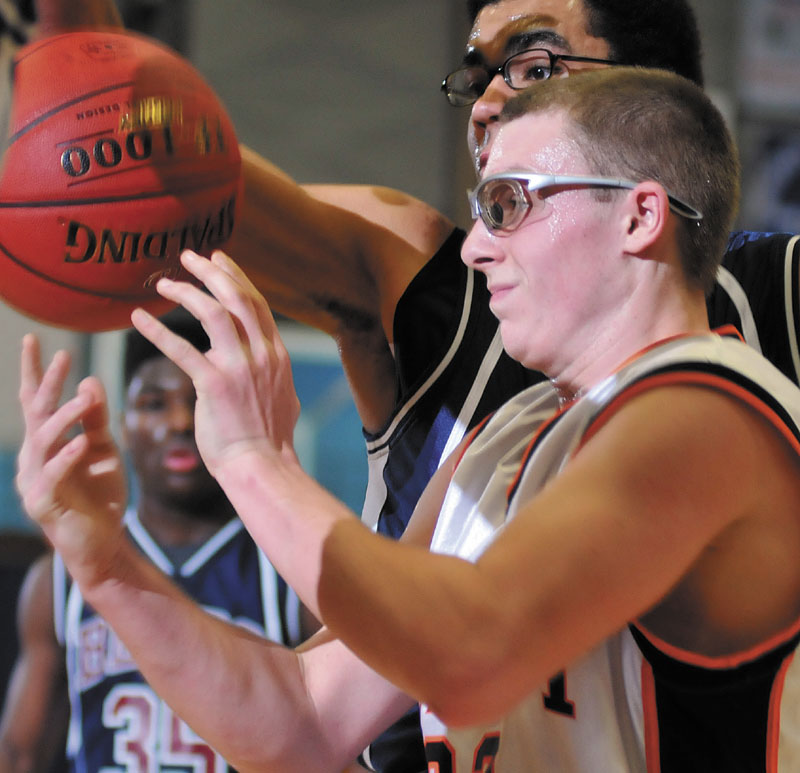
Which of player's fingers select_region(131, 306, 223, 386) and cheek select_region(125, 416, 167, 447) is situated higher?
player's fingers select_region(131, 306, 223, 386)

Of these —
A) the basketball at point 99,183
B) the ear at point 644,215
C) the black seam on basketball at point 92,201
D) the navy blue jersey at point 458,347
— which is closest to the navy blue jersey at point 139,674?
the navy blue jersey at point 458,347

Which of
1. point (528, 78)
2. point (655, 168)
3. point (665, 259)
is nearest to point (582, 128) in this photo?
point (655, 168)

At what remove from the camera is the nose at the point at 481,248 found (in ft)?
5.43

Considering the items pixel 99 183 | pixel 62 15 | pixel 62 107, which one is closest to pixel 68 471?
pixel 99 183

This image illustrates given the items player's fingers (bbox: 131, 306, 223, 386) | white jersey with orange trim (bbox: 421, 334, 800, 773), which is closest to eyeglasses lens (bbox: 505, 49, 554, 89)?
white jersey with orange trim (bbox: 421, 334, 800, 773)

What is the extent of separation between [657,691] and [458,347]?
3.27ft

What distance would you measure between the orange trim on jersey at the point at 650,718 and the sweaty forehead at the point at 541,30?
1232 millimetres

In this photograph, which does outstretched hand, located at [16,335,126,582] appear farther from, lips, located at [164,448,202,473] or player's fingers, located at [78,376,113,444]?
lips, located at [164,448,202,473]

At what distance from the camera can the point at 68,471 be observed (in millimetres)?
1717

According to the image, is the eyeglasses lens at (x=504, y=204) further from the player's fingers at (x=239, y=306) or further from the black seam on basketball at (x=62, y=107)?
the black seam on basketball at (x=62, y=107)

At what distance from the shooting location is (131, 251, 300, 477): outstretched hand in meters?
1.40

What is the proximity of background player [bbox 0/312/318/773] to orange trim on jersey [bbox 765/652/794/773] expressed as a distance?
2.46 meters

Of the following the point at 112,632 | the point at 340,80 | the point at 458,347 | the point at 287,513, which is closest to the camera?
the point at 287,513

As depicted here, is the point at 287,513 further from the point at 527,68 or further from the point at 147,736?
the point at 147,736
